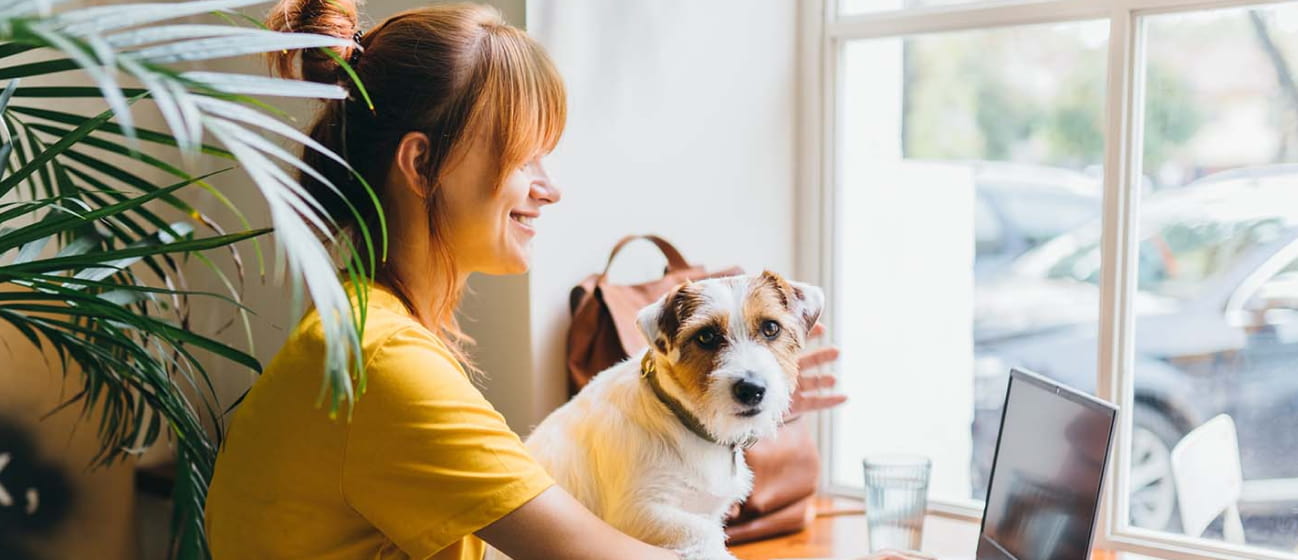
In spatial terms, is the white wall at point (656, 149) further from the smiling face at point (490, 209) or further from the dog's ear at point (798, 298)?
the dog's ear at point (798, 298)

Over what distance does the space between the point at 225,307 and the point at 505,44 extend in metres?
1.37

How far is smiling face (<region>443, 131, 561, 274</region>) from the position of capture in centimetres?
122

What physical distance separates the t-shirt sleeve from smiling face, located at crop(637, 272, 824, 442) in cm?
22

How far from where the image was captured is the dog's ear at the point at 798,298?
1286 millimetres

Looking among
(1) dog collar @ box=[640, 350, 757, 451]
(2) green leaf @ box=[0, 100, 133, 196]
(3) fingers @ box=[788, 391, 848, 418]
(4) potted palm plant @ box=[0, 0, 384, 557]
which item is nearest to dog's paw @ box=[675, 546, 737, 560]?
(1) dog collar @ box=[640, 350, 757, 451]

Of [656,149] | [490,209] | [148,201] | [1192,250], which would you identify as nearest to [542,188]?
[490,209]

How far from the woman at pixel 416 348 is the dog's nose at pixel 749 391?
198mm

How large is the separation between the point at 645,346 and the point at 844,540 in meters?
0.50

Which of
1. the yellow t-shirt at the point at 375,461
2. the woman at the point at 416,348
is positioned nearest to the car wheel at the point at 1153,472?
the woman at the point at 416,348

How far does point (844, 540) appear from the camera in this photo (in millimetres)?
1910

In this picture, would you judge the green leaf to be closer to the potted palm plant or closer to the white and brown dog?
the potted palm plant

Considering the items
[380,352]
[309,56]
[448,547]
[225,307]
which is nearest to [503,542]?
[448,547]

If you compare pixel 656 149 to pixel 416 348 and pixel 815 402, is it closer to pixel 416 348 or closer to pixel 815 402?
pixel 815 402

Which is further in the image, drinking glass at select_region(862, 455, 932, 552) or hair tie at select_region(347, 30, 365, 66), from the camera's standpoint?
drinking glass at select_region(862, 455, 932, 552)
